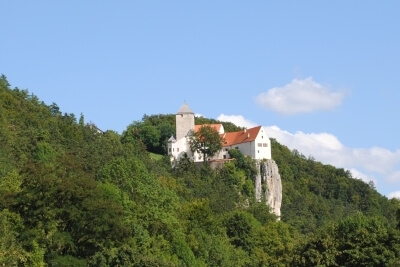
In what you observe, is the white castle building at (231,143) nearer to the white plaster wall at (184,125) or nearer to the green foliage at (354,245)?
the white plaster wall at (184,125)

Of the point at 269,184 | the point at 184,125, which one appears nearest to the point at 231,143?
the point at 184,125

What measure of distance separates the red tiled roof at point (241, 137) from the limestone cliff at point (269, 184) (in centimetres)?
388

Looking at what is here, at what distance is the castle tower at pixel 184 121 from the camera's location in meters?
137

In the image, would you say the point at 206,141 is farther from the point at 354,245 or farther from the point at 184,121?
the point at 354,245

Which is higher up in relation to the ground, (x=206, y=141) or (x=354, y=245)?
(x=206, y=141)

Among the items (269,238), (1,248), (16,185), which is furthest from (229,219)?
(1,248)

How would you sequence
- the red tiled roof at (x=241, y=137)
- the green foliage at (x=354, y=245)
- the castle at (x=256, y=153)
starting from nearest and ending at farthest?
the green foliage at (x=354, y=245) < the castle at (x=256, y=153) < the red tiled roof at (x=241, y=137)

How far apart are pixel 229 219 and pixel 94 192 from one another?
41642mm

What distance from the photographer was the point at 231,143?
440ft

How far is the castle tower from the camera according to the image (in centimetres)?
13688

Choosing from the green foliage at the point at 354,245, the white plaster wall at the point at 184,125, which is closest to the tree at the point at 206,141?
the white plaster wall at the point at 184,125

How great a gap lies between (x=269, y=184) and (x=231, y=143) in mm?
7732

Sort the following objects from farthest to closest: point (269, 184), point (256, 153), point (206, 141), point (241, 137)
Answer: point (241, 137)
point (256, 153)
point (269, 184)
point (206, 141)

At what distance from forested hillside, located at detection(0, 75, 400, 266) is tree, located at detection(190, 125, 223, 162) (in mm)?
3386
